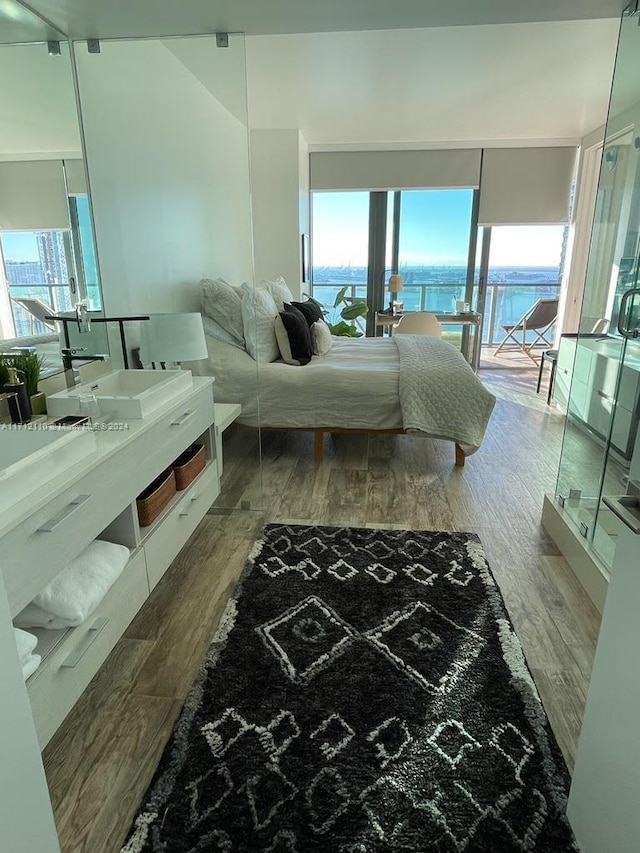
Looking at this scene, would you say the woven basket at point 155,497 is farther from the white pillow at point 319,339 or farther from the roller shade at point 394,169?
the roller shade at point 394,169

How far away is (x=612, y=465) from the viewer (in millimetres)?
2127

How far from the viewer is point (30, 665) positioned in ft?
3.76

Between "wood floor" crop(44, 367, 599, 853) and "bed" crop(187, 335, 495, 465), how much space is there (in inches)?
10.4

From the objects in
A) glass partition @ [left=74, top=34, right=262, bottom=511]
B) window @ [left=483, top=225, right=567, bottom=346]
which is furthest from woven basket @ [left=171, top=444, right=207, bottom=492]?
window @ [left=483, top=225, right=567, bottom=346]

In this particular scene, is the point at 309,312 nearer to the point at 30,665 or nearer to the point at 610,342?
the point at 610,342

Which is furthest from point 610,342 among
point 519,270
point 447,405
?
point 519,270

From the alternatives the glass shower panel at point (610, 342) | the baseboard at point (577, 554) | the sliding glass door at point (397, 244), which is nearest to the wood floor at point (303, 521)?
the baseboard at point (577, 554)

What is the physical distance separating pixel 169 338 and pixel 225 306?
57 cm

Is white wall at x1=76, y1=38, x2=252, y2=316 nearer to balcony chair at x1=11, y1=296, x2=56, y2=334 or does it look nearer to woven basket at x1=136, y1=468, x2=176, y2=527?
balcony chair at x1=11, y1=296, x2=56, y2=334

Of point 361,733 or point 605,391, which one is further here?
point 605,391

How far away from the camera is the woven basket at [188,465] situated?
2.10m

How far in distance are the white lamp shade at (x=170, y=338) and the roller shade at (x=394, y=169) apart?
4211 mm

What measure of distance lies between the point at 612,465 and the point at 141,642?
1.93 meters

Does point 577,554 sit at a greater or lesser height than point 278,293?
lesser
